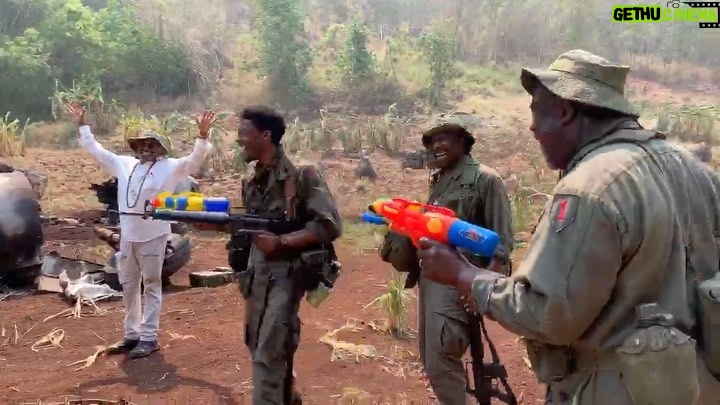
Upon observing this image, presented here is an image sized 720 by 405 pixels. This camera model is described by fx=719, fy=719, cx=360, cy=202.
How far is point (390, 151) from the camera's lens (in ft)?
48.4

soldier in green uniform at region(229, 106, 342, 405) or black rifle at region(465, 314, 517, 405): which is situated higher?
soldier in green uniform at region(229, 106, 342, 405)

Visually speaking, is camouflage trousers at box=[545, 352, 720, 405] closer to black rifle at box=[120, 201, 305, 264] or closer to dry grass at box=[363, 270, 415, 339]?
black rifle at box=[120, 201, 305, 264]

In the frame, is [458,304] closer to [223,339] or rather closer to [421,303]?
[421,303]

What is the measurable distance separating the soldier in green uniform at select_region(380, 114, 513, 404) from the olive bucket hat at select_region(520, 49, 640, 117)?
1403 millimetres

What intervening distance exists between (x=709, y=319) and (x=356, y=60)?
62.8 ft

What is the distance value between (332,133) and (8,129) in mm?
6519


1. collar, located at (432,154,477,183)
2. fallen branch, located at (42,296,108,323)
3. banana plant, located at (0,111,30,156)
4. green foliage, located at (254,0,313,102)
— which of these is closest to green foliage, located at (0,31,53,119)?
banana plant, located at (0,111,30,156)

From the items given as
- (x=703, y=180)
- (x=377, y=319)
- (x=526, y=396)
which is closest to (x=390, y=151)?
(x=377, y=319)

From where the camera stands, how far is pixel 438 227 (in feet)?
7.15

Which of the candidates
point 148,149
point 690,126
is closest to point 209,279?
point 148,149

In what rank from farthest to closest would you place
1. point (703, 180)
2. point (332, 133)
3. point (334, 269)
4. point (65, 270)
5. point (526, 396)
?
point (332, 133)
point (65, 270)
point (526, 396)
point (334, 269)
point (703, 180)

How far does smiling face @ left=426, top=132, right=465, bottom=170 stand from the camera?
3.67 meters

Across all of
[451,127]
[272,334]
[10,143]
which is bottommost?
[10,143]

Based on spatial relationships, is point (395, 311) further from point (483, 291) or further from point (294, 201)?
point (483, 291)
